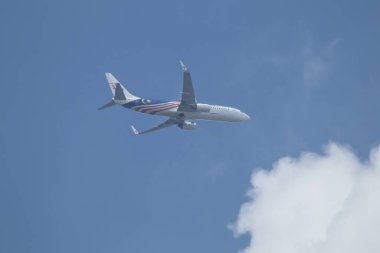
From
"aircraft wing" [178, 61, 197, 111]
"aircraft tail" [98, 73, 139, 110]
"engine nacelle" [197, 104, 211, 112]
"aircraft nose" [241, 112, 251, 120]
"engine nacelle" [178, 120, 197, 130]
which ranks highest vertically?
"aircraft nose" [241, 112, 251, 120]

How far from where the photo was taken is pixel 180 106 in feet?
411

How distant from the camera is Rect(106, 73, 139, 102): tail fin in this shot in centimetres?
12281

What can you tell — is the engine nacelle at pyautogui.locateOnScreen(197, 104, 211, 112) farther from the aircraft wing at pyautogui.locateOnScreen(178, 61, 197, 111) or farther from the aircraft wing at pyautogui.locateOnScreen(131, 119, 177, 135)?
the aircraft wing at pyautogui.locateOnScreen(131, 119, 177, 135)

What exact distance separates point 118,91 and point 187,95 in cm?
975

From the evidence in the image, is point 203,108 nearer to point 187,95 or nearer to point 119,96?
point 187,95

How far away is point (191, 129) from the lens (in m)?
135

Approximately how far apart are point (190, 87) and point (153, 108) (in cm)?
704

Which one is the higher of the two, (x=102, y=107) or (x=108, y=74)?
(x=108, y=74)

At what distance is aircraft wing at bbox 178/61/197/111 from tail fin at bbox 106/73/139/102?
7317 mm

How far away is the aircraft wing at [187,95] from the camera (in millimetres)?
118500

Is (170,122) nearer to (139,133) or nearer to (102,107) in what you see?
(139,133)

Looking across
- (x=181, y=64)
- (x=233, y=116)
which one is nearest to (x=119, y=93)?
(x=181, y=64)

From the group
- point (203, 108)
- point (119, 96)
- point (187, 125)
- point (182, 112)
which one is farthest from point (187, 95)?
point (187, 125)

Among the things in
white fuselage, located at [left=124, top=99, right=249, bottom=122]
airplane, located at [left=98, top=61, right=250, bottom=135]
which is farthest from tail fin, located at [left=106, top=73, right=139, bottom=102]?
white fuselage, located at [left=124, top=99, right=249, bottom=122]
